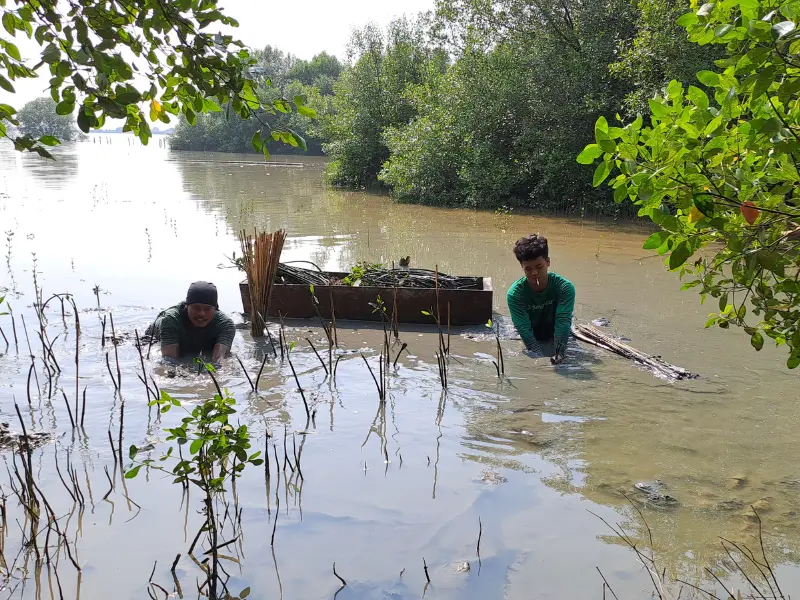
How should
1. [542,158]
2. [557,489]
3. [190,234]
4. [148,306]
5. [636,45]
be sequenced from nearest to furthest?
[557,489]
[148,306]
[190,234]
[636,45]
[542,158]

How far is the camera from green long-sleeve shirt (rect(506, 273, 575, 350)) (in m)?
7.30

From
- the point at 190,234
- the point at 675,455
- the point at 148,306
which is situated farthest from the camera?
the point at 190,234

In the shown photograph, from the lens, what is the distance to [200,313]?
23.0 ft

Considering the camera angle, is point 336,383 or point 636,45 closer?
point 336,383

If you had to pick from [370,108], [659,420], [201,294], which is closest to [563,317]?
[659,420]

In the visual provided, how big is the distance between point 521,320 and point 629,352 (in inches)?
43.2

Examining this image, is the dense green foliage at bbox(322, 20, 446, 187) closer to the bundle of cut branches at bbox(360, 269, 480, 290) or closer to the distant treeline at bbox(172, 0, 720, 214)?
the distant treeline at bbox(172, 0, 720, 214)

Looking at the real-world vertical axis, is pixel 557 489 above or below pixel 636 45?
below

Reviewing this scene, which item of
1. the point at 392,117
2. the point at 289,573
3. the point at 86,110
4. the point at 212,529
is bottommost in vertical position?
the point at 289,573

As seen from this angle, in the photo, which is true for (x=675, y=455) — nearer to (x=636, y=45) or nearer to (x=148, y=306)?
(x=148, y=306)

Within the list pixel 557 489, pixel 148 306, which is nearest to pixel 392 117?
pixel 148 306

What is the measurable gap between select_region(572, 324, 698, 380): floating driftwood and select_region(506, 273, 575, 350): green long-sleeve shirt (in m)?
0.38

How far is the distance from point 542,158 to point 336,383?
14.8 meters

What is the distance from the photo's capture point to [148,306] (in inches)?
374
